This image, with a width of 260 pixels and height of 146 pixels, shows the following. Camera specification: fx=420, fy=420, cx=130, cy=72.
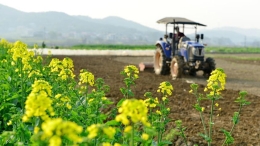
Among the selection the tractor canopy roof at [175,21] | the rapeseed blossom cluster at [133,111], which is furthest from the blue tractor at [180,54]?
the rapeseed blossom cluster at [133,111]

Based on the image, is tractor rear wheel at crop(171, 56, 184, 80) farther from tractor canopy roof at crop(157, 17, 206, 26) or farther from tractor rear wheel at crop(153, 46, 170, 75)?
tractor canopy roof at crop(157, 17, 206, 26)

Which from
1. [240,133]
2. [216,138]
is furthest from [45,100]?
[240,133]

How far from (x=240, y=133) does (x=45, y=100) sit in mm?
4499

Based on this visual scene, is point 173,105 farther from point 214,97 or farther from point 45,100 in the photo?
point 45,100

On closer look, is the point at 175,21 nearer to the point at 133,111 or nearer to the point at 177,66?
the point at 177,66

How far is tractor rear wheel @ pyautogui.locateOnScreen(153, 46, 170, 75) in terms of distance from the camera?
1415 cm

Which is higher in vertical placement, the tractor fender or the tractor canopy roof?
the tractor canopy roof

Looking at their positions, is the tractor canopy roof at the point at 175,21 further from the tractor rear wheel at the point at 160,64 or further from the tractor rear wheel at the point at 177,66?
the tractor rear wheel at the point at 177,66

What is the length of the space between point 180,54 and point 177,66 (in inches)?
41.4

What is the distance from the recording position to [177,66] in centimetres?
1295

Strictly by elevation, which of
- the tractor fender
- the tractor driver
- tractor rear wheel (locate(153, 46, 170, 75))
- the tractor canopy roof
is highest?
the tractor canopy roof

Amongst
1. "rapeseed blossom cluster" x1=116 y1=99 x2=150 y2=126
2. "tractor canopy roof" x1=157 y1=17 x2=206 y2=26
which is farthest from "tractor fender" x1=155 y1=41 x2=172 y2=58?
"rapeseed blossom cluster" x1=116 y1=99 x2=150 y2=126

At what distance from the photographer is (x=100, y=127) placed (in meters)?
1.67

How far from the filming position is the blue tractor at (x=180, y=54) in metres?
13.3
